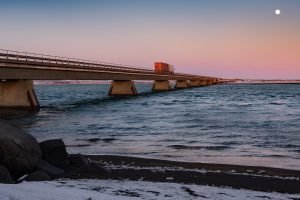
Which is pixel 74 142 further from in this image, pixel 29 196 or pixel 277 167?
pixel 29 196

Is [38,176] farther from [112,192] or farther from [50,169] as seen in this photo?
[112,192]

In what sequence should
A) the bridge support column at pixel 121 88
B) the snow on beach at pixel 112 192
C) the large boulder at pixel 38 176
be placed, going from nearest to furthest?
1. the snow on beach at pixel 112 192
2. the large boulder at pixel 38 176
3. the bridge support column at pixel 121 88

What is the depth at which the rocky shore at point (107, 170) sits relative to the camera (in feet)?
31.3

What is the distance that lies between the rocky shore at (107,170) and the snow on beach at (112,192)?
1043 millimetres

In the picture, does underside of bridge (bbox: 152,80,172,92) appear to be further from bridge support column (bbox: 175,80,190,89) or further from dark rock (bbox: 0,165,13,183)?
dark rock (bbox: 0,165,13,183)

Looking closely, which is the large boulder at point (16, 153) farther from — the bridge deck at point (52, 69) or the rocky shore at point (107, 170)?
the bridge deck at point (52, 69)

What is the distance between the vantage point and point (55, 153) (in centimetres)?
1157

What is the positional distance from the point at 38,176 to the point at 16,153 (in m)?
0.97

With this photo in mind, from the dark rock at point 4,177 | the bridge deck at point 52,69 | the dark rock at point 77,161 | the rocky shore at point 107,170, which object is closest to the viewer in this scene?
the dark rock at point 4,177

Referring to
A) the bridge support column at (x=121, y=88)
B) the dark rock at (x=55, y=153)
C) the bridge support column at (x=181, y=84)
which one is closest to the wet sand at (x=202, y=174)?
the dark rock at (x=55, y=153)

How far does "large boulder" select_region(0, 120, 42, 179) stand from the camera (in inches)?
376

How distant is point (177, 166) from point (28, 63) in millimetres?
33024

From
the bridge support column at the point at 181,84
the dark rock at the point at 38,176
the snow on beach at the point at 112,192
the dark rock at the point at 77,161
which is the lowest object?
the bridge support column at the point at 181,84

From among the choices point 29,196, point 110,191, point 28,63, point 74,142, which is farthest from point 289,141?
point 28,63
